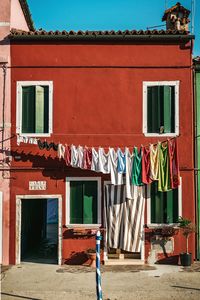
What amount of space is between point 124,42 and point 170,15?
2.20m

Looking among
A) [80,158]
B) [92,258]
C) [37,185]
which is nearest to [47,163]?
[37,185]

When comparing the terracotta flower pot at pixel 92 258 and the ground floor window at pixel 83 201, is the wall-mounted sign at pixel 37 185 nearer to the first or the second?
the ground floor window at pixel 83 201

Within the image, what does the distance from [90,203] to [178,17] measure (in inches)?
292

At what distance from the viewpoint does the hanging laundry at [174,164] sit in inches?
557

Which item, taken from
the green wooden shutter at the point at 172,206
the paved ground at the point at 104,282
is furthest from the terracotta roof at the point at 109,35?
the paved ground at the point at 104,282

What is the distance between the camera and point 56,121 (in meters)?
15.0

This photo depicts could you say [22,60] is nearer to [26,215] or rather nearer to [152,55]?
[152,55]

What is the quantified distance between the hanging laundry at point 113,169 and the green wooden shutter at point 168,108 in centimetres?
216

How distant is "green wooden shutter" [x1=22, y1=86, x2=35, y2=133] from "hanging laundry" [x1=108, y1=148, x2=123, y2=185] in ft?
9.70

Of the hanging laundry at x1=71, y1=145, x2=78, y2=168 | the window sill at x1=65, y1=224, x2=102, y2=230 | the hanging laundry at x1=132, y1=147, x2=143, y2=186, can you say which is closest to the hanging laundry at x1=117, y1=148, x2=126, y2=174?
the hanging laundry at x1=132, y1=147, x2=143, y2=186

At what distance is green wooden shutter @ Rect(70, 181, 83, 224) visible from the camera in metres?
14.8

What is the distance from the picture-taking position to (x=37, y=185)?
589 inches

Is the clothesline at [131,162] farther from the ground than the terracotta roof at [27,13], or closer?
closer

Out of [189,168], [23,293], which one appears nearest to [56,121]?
[189,168]
